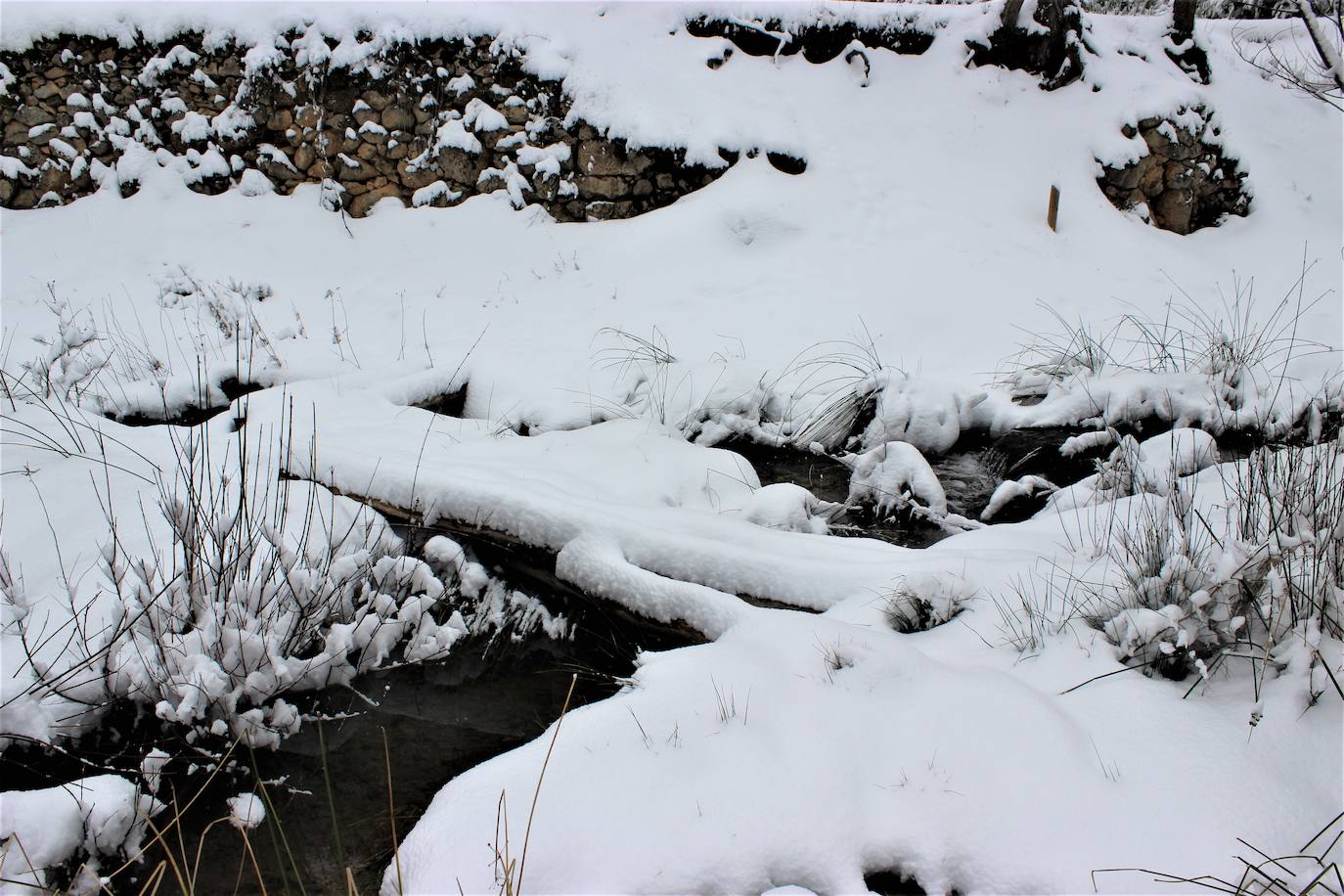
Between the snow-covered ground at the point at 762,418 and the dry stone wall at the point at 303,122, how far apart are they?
0.24 m

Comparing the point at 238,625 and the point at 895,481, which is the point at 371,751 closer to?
the point at 238,625

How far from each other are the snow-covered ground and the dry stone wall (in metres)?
0.24

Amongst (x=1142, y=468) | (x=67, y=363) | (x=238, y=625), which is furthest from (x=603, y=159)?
(x=238, y=625)

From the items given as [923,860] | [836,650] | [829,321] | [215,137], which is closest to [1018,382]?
[829,321]

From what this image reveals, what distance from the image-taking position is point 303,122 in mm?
6973

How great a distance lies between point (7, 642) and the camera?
7.02ft

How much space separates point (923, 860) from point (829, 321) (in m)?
4.23

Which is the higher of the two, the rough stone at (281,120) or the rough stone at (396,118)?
the rough stone at (396,118)

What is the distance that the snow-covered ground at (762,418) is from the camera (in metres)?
1.58

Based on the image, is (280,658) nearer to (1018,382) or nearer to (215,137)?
(1018,382)

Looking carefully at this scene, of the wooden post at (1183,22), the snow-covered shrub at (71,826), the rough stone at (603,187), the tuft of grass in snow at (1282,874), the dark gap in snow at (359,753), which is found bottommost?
the dark gap in snow at (359,753)

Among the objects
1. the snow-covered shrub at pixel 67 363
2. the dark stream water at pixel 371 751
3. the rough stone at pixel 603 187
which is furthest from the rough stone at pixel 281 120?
the dark stream water at pixel 371 751

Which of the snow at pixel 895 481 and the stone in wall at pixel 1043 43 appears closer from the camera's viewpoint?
the snow at pixel 895 481

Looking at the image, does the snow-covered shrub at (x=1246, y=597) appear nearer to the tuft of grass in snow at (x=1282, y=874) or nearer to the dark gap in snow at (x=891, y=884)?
the tuft of grass in snow at (x=1282, y=874)
